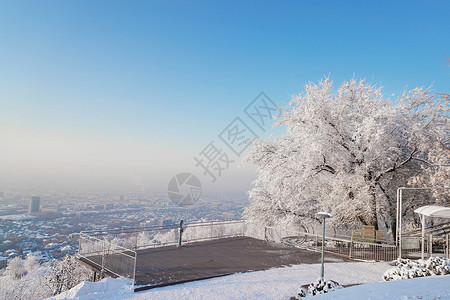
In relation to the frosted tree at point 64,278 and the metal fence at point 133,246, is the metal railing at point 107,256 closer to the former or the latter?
the metal fence at point 133,246

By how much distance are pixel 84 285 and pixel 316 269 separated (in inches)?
296

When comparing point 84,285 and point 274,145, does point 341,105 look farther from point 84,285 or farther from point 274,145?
point 84,285

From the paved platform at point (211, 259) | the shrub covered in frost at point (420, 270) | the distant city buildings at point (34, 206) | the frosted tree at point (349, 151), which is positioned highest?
the frosted tree at point (349, 151)

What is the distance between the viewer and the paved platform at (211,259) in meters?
9.45

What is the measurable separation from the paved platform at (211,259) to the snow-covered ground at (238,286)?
1.78ft

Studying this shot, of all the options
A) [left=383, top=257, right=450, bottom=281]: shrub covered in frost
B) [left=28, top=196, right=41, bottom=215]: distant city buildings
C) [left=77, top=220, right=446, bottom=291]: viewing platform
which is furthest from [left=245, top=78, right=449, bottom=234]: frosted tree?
[left=28, top=196, right=41, bottom=215]: distant city buildings

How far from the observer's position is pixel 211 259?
466 inches

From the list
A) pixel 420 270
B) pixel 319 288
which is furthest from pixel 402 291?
pixel 420 270

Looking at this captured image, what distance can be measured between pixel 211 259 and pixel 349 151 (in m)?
10.8

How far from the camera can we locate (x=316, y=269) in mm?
10664

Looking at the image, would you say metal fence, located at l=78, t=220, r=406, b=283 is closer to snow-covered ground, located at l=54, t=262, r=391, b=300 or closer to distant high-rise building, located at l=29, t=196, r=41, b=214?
snow-covered ground, located at l=54, t=262, r=391, b=300

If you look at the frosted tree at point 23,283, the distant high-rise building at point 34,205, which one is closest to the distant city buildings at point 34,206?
the distant high-rise building at point 34,205

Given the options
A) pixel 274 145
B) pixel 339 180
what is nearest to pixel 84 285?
pixel 339 180

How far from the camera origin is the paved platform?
9.45 meters
